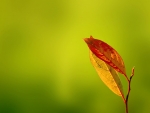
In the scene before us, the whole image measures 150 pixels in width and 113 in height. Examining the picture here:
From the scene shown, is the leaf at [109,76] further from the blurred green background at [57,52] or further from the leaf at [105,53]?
the blurred green background at [57,52]

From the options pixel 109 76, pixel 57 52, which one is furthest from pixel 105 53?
pixel 57 52

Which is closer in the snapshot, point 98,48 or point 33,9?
point 98,48

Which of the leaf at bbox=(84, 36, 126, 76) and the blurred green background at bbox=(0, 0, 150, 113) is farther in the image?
the blurred green background at bbox=(0, 0, 150, 113)

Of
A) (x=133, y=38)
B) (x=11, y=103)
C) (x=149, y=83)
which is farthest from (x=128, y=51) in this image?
(x=11, y=103)

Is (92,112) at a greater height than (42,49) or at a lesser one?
lesser

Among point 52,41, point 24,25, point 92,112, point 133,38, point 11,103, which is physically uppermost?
point 24,25

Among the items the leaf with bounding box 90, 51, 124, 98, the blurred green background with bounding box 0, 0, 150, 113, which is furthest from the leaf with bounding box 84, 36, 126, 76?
the blurred green background with bounding box 0, 0, 150, 113

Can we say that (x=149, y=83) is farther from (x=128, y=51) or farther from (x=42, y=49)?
(x=42, y=49)

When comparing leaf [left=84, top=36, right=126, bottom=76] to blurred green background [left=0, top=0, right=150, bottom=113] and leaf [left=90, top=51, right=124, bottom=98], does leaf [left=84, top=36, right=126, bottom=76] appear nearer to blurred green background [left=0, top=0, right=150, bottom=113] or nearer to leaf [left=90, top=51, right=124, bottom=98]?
leaf [left=90, top=51, right=124, bottom=98]
